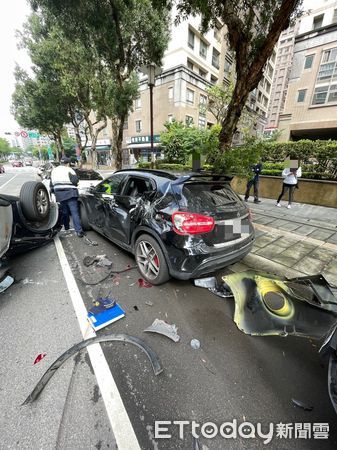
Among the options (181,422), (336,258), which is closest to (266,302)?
(181,422)

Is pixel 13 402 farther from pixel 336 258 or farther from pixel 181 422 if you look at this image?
pixel 336 258

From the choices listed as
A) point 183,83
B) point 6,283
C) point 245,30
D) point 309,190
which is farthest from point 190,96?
point 6,283

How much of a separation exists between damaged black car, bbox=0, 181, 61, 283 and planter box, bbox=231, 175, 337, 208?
583cm

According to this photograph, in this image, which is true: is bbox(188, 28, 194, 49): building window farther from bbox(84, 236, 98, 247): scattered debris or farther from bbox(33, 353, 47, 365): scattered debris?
bbox(33, 353, 47, 365): scattered debris

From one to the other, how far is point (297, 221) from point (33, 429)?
6.78 m

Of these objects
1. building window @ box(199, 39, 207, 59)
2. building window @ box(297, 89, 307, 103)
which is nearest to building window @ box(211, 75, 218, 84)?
building window @ box(199, 39, 207, 59)

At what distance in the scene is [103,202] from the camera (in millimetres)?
4090

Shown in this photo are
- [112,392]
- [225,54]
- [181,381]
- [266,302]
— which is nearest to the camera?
[112,392]

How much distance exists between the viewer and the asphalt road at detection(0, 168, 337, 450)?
152 centimetres

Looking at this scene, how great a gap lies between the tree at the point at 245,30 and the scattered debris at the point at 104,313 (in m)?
4.54

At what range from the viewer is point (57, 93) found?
49.6ft

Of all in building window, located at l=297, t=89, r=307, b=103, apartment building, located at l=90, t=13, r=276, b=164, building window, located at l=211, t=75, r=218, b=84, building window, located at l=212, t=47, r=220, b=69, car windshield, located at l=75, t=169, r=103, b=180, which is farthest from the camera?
building window, located at l=211, t=75, r=218, b=84

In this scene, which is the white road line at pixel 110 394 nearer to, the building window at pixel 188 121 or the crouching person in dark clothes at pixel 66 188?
the crouching person in dark clothes at pixel 66 188

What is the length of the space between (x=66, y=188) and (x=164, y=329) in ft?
12.2
